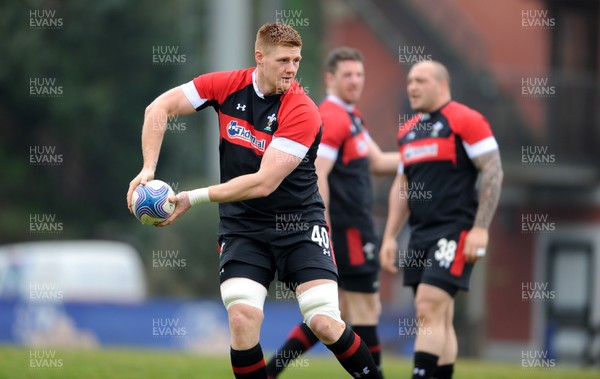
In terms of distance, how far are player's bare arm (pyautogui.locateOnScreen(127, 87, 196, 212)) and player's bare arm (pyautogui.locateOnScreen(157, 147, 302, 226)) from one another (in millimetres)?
311

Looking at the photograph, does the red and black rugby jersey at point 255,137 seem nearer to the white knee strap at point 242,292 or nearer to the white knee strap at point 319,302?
the white knee strap at point 242,292

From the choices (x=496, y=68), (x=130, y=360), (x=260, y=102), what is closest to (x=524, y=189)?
(x=496, y=68)

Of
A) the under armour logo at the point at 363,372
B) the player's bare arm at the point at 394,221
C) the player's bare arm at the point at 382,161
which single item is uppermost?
the player's bare arm at the point at 382,161

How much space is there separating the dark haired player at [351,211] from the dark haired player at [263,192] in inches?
71.6

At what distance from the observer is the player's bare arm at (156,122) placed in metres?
7.12

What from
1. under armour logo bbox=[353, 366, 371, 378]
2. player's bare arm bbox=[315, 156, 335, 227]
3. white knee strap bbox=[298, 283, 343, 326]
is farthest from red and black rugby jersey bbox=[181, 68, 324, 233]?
player's bare arm bbox=[315, 156, 335, 227]

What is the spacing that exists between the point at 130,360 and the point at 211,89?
4.91 meters

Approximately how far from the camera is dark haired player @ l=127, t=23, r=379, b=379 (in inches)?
275

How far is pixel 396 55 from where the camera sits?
26344 mm

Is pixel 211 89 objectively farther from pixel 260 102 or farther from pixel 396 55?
pixel 396 55

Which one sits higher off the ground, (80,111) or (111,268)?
(80,111)

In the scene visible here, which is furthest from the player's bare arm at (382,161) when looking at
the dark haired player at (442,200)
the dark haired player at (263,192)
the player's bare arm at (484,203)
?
the dark haired player at (263,192)

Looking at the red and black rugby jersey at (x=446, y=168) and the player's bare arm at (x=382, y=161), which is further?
Answer: the player's bare arm at (x=382, y=161)

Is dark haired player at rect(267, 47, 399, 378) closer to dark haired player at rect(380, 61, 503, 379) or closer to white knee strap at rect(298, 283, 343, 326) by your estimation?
dark haired player at rect(380, 61, 503, 379)
